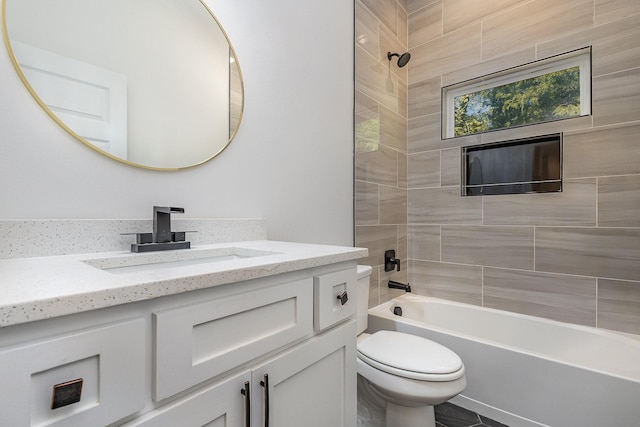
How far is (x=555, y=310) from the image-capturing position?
193cm

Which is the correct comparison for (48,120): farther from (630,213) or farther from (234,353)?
(630,213)

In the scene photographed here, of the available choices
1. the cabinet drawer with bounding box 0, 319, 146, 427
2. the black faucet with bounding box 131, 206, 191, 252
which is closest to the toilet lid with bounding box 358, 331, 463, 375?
the black faucet with bounding box 131, 206, 191, 252

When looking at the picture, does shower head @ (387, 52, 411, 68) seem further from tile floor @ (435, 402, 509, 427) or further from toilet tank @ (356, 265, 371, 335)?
tile floor @ (435, 402, 509, 427)

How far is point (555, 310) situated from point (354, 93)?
6.12 feet

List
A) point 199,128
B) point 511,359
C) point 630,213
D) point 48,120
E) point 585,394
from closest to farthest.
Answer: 1. point 48,120
2. point 199,128
3. point 585,394
4. point 511,359
5. point 630,213

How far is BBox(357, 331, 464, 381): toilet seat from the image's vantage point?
4.02 feet

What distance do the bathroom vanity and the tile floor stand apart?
3.20ft

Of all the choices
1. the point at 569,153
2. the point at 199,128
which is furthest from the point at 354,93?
the point at 569,153

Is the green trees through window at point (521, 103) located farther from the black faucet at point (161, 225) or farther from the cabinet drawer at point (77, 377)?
the cabinet drawer at point (77, 377)

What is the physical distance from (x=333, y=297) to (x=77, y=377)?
601 mm

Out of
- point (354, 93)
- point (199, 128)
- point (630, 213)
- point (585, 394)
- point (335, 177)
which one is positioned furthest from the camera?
point (354, 93)

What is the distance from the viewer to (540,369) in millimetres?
1483

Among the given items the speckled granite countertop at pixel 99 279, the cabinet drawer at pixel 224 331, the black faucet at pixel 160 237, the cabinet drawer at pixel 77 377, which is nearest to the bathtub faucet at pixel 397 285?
the speckled granite countertop at pixel 99 279

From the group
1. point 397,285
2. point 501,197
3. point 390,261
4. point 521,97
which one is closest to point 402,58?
point 521,97
